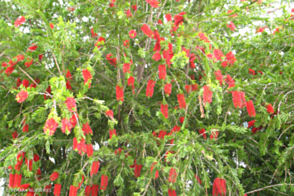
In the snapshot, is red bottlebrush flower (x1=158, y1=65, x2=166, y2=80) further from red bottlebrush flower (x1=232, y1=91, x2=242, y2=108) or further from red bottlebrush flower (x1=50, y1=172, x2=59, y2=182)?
red bottlebrush flower (x1=50, y1=172, x2=59, y2=182)

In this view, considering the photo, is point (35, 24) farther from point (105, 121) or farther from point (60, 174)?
point (60, 174)

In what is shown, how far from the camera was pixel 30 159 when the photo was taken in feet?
7.61

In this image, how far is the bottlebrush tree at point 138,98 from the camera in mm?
1978

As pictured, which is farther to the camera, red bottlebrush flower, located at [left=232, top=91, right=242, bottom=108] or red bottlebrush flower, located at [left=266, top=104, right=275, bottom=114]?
red bottlebrush flower, located at [left=266, top=104, right=275, bottom=114]

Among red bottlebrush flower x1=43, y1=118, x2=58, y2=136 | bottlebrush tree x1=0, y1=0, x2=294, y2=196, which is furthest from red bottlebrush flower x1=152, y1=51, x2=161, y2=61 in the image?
red bottlebrush flower x1=43, y1=118, x2=58, y2=136

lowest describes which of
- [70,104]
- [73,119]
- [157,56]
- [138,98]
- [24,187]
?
[24,187]

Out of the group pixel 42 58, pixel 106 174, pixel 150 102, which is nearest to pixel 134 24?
pixel 150 102

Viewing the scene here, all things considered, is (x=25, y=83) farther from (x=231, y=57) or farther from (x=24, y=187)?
(x=231, y=57)

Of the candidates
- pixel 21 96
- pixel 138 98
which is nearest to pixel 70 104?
pixel 21 96

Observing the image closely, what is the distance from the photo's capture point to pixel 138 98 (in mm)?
2967

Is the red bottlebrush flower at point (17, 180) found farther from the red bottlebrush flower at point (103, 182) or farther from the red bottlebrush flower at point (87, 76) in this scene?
the red bottlebrush flower at point (87, 76)

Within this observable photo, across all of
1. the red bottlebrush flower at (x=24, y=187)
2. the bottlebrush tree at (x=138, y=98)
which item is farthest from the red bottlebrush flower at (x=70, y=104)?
the red bottlebrush flower at (x=24, y=187)

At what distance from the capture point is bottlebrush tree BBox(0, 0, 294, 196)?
198 cm

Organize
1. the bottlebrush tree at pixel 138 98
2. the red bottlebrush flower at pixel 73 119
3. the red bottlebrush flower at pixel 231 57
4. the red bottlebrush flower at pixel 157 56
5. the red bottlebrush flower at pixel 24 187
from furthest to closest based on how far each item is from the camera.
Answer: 1. the red bottlebrush flower at pixel 231 57
2. the red bottlebrush flower at pixel 24 187
3. the red bottlebrush flower at pixel 157 56
4. the bottlebrush tree at pixel 138 98
5. the red bottlebrush flower at pixel 73 119
